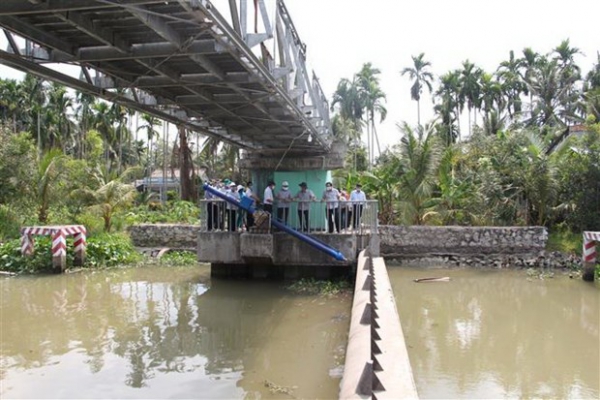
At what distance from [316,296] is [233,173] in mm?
27207

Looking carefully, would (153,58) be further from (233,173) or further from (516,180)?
(233,173)

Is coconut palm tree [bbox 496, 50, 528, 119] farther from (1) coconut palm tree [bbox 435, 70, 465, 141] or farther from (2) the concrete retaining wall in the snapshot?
(2) the concrete retaining wall

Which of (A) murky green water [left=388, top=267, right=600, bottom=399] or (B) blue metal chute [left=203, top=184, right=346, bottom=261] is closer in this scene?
(A) murky green water [left=388, top=267, right=600, bottom=399]

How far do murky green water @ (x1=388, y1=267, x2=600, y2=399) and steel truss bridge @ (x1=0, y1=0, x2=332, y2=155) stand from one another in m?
5.04

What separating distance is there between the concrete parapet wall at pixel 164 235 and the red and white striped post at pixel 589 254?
1298 cm

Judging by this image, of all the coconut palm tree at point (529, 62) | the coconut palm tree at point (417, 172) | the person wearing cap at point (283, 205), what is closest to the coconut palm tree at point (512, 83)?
the coconut palm tree at point (529, 62)

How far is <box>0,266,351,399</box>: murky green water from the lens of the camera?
6.79 meters

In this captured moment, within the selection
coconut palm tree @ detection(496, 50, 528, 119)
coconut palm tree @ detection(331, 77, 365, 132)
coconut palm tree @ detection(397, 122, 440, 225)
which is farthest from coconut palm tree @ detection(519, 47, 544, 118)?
coconut palm tree @ detection(397, 122, 440, 225)

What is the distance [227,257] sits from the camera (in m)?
13.6

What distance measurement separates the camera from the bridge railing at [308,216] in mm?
13820

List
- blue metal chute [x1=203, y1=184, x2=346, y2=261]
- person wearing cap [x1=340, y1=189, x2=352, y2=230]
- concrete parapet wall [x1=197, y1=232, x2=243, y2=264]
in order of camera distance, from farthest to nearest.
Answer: person wearing cap [x1=340, y1=189, x2=352, y2=230]
concrete parapet wall [x1=197, y1=232, x2=243, y2=264]
blue metal chute [x1=203, y1=184, x2=346, y2=261]

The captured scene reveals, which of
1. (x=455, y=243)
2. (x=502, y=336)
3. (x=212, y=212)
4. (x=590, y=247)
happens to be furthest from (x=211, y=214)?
(x=590, y=247)

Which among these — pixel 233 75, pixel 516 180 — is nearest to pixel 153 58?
pixel 233 75

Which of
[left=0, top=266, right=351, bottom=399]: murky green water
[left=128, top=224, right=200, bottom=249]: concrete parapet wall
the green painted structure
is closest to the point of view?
[left=0, top=266, right=351, bottom=399]: murky green water
